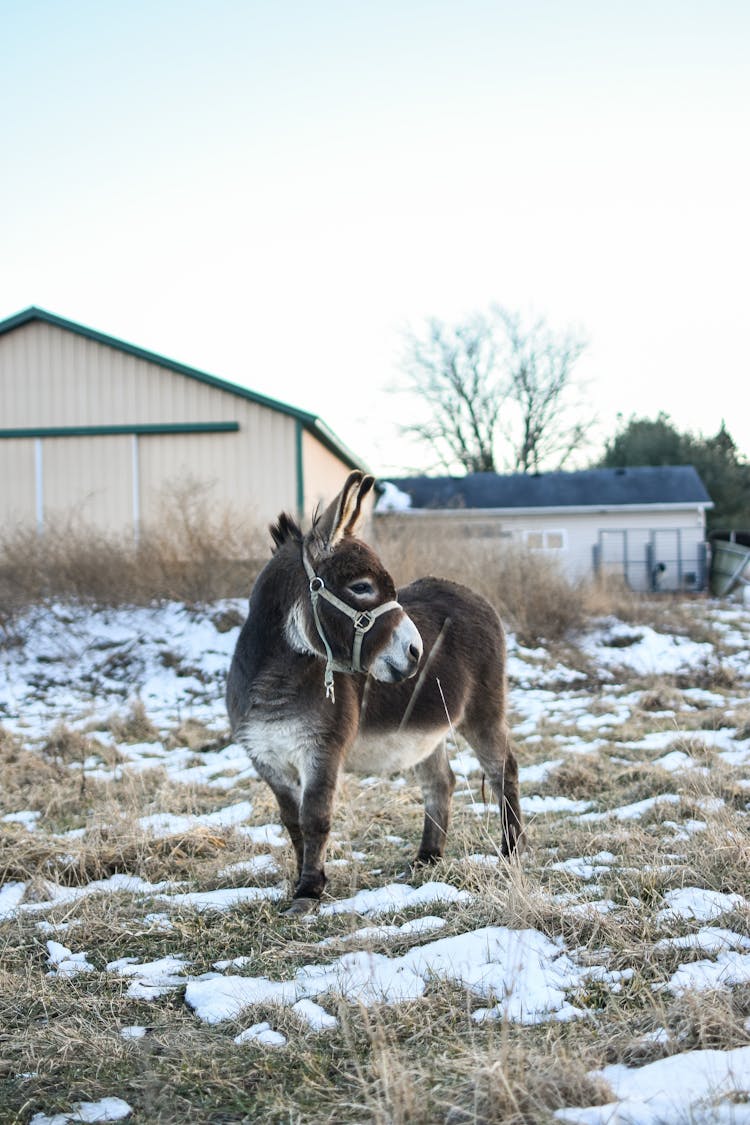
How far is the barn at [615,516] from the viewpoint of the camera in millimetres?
33844

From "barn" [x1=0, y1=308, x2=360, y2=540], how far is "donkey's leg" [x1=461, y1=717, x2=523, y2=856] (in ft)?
46.1

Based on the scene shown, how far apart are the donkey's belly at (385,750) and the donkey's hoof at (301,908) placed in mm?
748

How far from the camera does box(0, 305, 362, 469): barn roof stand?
62.7ft

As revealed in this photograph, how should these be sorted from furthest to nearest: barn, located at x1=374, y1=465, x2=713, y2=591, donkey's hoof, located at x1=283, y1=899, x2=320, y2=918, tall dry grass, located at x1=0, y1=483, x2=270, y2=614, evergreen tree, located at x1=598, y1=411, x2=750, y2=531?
evergreen tree, located at x1=598, y1=411, x2=750, y2=531 → barn, located at x1=374, y1=465, x2=713, y2=591 → tall dry grass, located at x1=0, y1=483, x2=270, y2=614 → donkey's hoof, located at x1=283, y1=899, x2=320, y2=918

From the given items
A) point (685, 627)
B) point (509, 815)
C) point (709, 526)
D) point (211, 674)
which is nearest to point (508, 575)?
point (685, 627)

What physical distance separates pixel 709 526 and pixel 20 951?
139 feet

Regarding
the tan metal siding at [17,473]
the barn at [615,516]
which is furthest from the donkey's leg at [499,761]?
the barn at [615,516]

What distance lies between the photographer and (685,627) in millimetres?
17047

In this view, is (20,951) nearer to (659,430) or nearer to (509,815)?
(509,815)

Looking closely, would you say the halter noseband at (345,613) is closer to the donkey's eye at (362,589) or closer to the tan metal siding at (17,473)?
the donkey's eye at (362,589)

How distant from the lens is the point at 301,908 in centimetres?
409

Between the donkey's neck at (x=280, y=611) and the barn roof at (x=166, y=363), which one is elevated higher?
the barn roof at (x=166, y=363)

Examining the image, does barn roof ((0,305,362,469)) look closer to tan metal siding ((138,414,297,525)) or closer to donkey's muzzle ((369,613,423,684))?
tan metal siding ((138,414,297,525))

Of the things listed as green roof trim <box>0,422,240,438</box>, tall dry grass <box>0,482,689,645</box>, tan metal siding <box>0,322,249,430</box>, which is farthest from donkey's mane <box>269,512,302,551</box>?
tan metal siding <box>0,322,249,430</box>
